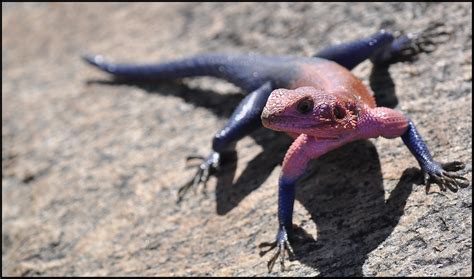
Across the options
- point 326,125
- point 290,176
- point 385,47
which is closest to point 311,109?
point 326,125

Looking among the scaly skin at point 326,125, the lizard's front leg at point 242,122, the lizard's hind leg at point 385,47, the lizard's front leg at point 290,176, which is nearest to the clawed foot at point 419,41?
the lizard's hind leg at point 385,47

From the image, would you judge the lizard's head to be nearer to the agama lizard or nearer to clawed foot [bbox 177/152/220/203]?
the agama lizard

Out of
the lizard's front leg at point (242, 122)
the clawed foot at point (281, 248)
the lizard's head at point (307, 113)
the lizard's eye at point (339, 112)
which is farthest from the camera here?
the lizard's front leg at point (242, 122)

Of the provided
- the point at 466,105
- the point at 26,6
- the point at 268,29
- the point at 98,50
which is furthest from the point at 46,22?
the point at 466,105

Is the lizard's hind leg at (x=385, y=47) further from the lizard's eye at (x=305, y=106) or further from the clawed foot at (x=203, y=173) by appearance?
the lizard's eye at (x=305, y=106)

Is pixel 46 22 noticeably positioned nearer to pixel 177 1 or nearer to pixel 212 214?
pixel 177 1

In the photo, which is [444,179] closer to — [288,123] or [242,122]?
[288,123]
